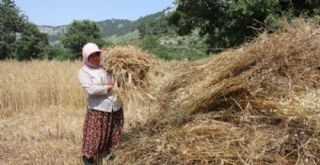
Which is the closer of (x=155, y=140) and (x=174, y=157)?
(x=174, y=157)

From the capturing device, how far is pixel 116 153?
17.1 ft

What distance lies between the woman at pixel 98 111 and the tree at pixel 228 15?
893 cm

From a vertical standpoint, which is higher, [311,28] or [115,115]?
[311,28]

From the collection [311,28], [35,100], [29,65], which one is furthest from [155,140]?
[29,65]

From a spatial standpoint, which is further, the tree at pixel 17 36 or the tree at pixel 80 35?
the tree at pixel 80 35

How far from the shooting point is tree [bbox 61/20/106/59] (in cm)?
4231

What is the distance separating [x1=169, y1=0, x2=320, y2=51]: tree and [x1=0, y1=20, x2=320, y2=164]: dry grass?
8812 millimetres

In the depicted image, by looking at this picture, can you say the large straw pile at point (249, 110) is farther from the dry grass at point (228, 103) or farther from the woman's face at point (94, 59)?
the woman's face at point (94, 59)

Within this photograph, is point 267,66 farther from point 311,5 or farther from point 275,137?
point 311,5

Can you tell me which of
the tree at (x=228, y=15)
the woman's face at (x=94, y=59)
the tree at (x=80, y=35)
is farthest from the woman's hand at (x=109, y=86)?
the tree at (x=80, y=35)

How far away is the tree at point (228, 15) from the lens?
559 inches

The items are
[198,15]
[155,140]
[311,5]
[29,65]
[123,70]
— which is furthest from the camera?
[198,15]

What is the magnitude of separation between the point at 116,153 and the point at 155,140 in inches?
36.7

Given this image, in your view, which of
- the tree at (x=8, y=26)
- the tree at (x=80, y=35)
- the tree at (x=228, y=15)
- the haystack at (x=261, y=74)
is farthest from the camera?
the tree at (x=80, y=35)
